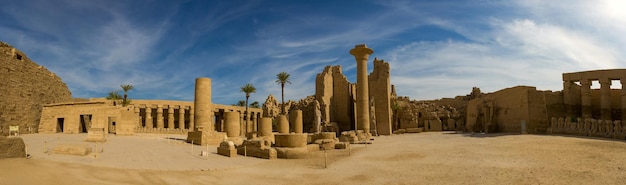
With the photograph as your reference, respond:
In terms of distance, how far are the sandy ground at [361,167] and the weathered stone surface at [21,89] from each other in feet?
59.7

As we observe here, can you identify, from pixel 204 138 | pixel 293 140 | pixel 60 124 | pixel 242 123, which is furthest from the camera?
pixel 242 123

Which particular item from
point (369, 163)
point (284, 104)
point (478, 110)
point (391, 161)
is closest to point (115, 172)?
point (369, 163)

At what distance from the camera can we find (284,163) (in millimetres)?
15609

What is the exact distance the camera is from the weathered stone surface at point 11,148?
8705mm

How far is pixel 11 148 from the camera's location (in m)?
8.95

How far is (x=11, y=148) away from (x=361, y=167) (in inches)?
409

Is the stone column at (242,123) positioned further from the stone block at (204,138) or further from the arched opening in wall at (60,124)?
the stone block at (204,138)

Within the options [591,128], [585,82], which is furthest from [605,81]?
[591,128]

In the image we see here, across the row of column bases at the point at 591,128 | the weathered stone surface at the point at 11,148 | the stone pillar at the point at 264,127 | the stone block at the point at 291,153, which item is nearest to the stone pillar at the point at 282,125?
the stone pillar at the point at 264,127

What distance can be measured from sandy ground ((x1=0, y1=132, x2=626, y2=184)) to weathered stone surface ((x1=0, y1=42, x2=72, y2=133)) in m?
18.2

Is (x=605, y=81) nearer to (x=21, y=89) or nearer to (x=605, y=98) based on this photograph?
(x=605, y=98)

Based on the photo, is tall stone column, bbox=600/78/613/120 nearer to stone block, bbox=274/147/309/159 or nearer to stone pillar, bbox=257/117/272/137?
stone block, bbox=274/147/309/159

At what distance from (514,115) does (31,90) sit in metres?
37.0

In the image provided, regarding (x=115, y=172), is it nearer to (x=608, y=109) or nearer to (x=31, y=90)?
(x=31, y=90)
